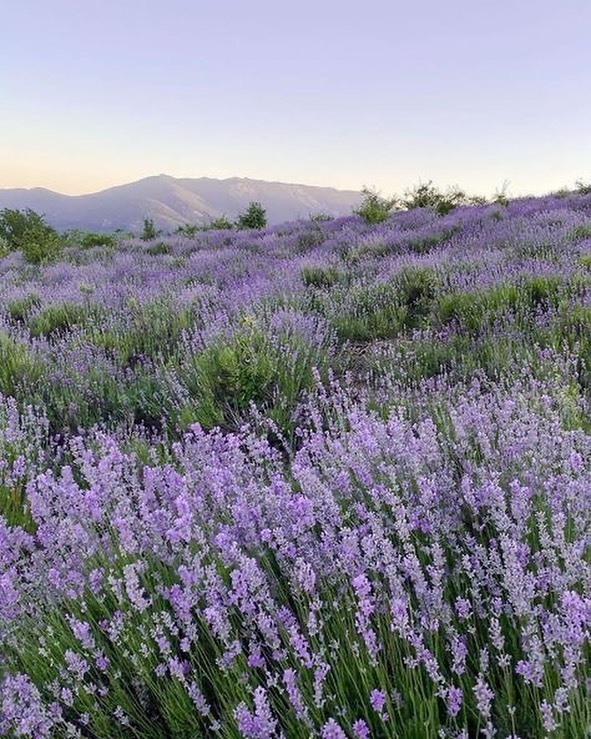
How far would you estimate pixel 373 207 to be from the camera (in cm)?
1563

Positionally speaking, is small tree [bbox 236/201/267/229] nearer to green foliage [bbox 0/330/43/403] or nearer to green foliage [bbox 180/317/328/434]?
green foliage [bbox 0/330/43/403]

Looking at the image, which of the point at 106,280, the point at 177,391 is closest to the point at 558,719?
the point at 177,391

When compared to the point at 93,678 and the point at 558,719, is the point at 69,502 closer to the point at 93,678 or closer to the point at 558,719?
the point at 93,678

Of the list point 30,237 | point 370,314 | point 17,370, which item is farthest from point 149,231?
point 17,370

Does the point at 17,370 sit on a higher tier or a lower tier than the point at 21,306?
lower

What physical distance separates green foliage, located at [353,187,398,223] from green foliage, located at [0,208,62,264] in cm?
844

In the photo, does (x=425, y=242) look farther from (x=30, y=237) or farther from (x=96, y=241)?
(x=96, y=241)

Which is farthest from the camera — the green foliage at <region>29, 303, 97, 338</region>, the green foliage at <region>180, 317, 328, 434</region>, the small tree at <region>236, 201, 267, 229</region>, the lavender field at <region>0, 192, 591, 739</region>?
the small tree at <region>236, 201, 267, 229</region>

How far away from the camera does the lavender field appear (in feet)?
4.05

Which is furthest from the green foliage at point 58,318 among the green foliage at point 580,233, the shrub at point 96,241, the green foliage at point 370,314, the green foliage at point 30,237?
the shrub at point 96,241

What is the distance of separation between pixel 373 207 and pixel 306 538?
49.6 ft

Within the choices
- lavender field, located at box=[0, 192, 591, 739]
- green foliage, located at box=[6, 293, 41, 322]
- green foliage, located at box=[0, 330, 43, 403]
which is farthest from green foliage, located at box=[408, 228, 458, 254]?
green foliage, located at box=[0, 330, 43, 403]

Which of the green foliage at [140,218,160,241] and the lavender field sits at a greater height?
the green foliage at [140,218,160,241]

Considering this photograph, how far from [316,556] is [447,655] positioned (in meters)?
0.42
